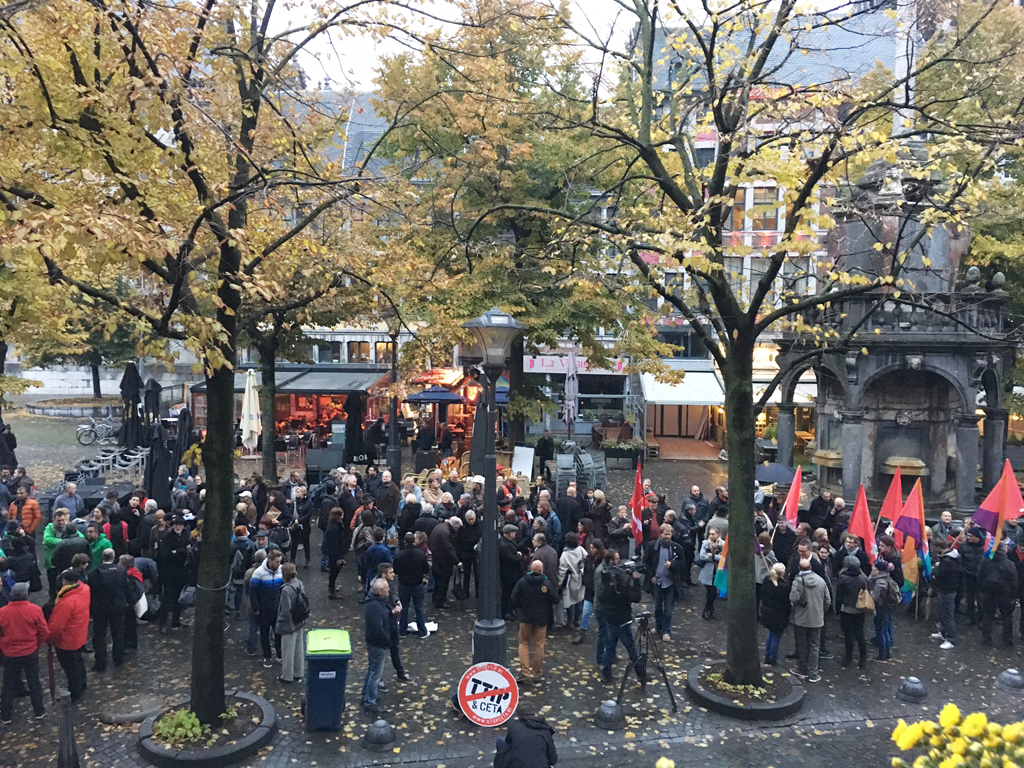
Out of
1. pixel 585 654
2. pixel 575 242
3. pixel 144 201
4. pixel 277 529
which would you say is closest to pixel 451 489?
pixel 277 529

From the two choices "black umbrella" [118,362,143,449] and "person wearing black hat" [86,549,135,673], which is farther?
"black umbrella" [118,362,143,449]

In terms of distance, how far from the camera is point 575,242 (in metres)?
11.2

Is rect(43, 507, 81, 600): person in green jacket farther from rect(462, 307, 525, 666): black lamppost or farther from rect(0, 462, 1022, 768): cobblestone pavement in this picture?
rect(462, 307, 525, 666): black lamppost

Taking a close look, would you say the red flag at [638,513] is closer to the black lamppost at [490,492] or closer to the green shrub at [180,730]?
the black lamppost at [490,492]

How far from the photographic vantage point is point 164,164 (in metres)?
8.63

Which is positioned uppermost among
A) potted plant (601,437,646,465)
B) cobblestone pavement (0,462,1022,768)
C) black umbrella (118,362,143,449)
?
black umbrella (118,362,143,449)

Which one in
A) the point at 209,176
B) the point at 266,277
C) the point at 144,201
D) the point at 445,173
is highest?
the point at 445,173

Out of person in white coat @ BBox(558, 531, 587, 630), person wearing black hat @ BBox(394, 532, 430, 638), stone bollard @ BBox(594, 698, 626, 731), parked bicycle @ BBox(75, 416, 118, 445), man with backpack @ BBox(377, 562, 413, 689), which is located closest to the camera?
stone bollard @ BBox(594, 698, 626, 731)

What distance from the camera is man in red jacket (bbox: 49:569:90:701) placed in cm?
954

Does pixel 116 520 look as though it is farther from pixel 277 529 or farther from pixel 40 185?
pixel 40 185

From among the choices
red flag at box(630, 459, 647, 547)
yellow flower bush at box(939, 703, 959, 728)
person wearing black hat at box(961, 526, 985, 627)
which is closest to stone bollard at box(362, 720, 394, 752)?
yellow flower bush at box(939, 703, 959, 728)

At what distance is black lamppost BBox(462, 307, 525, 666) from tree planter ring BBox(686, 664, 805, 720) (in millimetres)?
2477

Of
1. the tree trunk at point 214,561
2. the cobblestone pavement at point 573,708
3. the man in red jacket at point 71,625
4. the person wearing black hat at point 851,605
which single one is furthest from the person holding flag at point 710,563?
the man in red jacket at point 71,625

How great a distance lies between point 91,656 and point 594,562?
721cm
